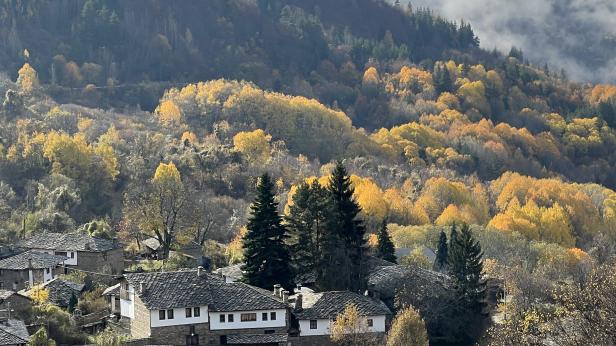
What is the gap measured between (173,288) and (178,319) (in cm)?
177

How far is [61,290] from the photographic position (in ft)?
259

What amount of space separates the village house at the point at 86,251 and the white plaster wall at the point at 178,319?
50.9 feet

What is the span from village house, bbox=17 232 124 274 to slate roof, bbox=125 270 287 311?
13.4 m

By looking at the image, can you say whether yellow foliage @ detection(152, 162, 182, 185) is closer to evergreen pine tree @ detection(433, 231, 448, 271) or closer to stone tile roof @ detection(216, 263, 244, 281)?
evergreen pine tree @ detection(433, 231, 448, 271)

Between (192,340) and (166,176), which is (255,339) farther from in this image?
(166,176)

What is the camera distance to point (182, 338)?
72812mm

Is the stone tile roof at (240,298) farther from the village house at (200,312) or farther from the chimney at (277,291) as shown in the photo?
the chimney at (277,291)

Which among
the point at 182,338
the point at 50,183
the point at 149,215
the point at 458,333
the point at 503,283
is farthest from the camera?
the point at 50,183

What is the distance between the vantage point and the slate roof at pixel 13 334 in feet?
213

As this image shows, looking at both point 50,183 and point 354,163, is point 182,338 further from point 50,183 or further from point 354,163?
point 354,163

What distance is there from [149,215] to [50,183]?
25210 millimetres

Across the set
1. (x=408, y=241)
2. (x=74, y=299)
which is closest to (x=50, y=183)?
(x=408, y=241)

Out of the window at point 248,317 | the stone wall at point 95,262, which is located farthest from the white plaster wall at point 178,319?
the stone wall at point 95,262

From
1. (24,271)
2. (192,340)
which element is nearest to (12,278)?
(24,271)
